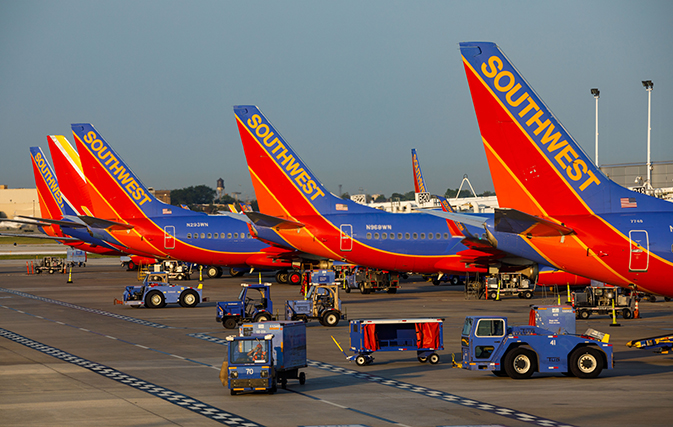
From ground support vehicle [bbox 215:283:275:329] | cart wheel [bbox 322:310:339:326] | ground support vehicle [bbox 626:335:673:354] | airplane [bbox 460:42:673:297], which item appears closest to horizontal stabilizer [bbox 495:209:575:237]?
airplane [bbox 460:42:673:297]

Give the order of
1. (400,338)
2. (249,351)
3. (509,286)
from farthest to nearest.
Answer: (509,286) < (400,338) < (249,351)

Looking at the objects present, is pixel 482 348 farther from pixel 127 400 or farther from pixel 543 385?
pixel 127 400

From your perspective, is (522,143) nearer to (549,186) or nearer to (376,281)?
(549,186)

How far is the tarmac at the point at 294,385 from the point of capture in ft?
57.5

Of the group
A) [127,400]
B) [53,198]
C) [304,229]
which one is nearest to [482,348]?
[127,400]

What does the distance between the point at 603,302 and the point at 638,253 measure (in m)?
13.9

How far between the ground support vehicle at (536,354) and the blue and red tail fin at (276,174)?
30.0 metres

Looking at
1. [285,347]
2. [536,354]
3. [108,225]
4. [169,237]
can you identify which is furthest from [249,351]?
[108,225]

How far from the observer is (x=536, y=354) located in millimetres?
22453

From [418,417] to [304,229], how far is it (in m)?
34.6

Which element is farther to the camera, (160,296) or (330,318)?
(160,296)

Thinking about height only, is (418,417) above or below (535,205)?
below

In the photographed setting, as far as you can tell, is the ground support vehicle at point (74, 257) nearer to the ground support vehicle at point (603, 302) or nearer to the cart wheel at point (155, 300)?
the cart wheel at point (155, 300)

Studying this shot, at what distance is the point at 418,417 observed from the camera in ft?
57.4
